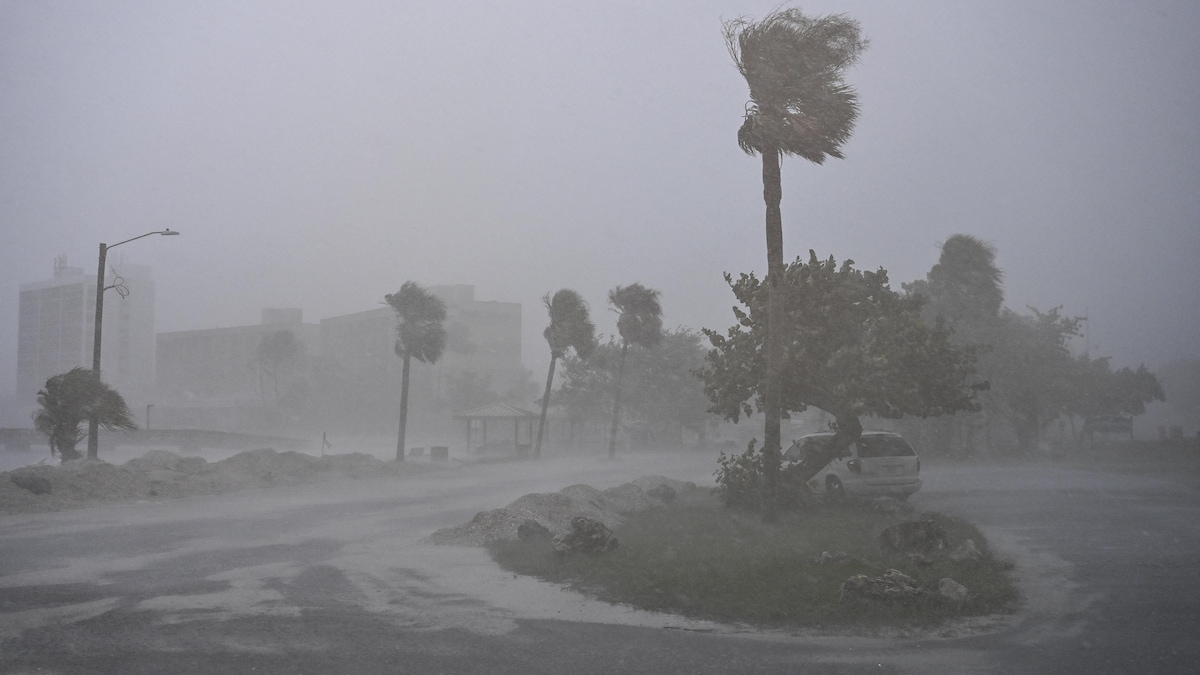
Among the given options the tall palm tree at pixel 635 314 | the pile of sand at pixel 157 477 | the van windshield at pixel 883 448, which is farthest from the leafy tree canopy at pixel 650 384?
the van windshield at pixel 883 448

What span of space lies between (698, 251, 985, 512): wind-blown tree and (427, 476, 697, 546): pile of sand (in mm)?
3275

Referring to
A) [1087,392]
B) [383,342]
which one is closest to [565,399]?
[1087,392]

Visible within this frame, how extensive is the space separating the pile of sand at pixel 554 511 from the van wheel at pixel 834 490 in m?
4.07

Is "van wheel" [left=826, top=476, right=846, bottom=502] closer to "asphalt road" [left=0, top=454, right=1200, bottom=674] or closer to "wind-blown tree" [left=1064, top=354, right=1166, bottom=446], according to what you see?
"asphalt road" [left=0, top=454, right=1200, bottom=674]

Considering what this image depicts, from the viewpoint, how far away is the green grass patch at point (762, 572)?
28.1 ft

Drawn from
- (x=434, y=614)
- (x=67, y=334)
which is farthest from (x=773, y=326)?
(x=67, y=334)

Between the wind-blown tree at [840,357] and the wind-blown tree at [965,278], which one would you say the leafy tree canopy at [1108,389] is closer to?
the wind-blown tree at [965,278]

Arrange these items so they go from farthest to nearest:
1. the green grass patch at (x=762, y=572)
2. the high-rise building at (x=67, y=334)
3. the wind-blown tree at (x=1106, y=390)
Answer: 1. the high-rise building at (x=67, y=334)
2. the wind-blown tree at (x=1106, y=390)
3. the green grass patch at (x=762, y=572)

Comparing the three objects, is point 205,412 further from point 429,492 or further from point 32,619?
point 32,619

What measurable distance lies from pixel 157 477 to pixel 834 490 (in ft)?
64.1

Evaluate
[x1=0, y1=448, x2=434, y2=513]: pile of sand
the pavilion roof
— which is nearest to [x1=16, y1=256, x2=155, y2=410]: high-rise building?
the pavilion roof

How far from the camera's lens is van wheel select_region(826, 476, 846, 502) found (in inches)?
735

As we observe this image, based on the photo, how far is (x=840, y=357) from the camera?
17.2 m

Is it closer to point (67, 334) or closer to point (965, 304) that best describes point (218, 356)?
point (67, 334)
